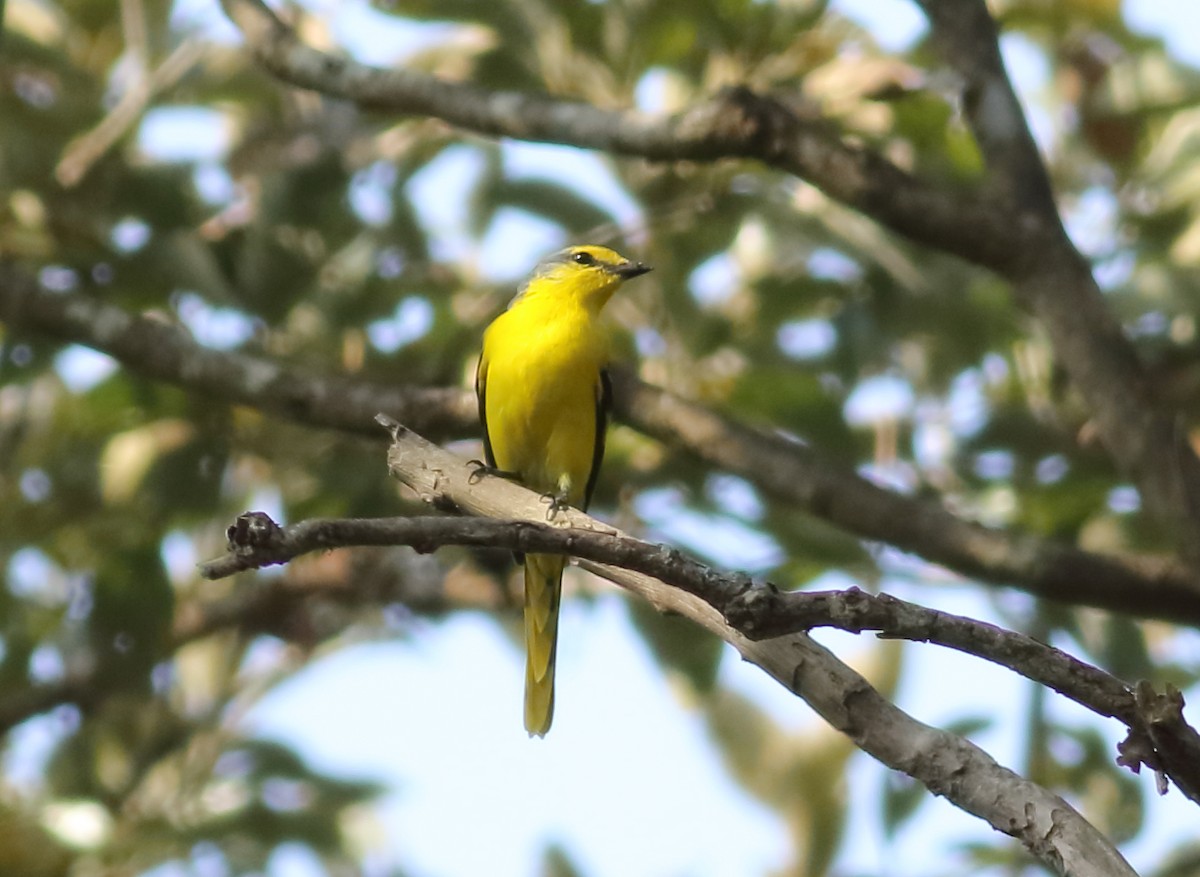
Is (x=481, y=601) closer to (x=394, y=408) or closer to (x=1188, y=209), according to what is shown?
(x=394, y=408)

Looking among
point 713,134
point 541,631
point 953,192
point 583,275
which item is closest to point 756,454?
point 713,134

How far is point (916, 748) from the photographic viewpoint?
2.16 meters

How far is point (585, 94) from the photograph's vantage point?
456cm

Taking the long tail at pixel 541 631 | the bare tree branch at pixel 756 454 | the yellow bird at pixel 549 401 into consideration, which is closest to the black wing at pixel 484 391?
the yellow bird at pixel 549 401

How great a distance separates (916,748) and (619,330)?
2.84 meters

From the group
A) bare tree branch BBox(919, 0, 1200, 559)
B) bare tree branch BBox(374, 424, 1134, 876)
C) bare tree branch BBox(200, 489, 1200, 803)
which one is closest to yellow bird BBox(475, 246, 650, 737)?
bare tree branch BBox(919, 0, 1200, 559)

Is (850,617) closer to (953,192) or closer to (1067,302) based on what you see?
(1067,302)

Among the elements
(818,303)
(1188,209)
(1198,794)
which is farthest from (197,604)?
(1198,794)

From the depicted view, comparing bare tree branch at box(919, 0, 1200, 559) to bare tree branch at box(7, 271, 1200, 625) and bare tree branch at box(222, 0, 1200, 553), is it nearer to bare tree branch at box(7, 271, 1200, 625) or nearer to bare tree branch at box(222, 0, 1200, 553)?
bare tree branch at box(222, 0, 1200, 553)

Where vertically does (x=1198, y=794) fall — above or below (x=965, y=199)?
below

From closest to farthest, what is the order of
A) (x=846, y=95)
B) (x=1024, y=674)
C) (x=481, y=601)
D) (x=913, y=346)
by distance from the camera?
(x=1024, y=674)
(x=846, y=95)
(x=913, y=346)
(x=481, y=601)

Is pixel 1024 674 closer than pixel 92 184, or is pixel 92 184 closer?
pixel 1024 674

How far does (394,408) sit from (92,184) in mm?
1396

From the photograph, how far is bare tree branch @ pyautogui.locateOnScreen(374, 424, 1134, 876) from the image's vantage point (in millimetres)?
2016
